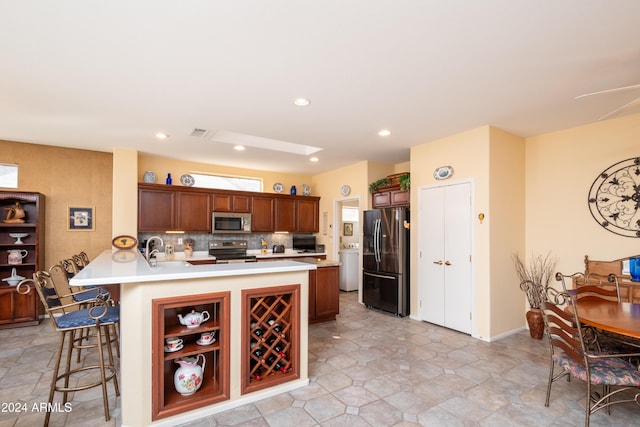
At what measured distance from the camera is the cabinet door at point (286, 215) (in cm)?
668

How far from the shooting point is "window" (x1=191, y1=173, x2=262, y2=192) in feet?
20.7

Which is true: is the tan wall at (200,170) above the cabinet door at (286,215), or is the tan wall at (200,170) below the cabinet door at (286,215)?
above

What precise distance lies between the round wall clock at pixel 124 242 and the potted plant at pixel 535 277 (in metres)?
5.57

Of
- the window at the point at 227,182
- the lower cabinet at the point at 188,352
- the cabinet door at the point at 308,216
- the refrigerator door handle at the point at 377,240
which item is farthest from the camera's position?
the cabinet door at the point at 308,216

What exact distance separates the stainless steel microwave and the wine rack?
142 inches

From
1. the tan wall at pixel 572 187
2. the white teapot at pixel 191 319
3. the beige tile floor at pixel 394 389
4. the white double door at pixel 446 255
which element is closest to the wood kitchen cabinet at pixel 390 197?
the white double door at pixel 446 255

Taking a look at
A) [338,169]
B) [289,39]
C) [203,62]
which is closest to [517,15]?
[289,39]

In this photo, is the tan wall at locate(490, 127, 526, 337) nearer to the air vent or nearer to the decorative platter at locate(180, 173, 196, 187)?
the air vent

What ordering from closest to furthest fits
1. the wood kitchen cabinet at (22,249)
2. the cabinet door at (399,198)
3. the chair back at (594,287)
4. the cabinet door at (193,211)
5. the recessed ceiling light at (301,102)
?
the chair back at (594,287) < the recessed ceiling light at (301,102) < the wood kitchen cabinet at (22,249) < the cabinet door at (399,198) < the cabinet door at (193,211)

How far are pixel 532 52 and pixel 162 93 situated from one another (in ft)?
10.3

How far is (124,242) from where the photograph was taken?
4898 mm

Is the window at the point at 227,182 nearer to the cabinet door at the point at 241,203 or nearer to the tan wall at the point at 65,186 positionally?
the cabinet door at the point at 241,203

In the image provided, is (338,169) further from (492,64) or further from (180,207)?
(492,64)

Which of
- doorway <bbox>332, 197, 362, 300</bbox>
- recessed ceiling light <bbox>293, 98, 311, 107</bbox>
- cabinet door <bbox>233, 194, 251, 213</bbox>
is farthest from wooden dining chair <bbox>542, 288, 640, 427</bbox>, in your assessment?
cabinet door <bbox>233, 194, 251, 213</bbox>
